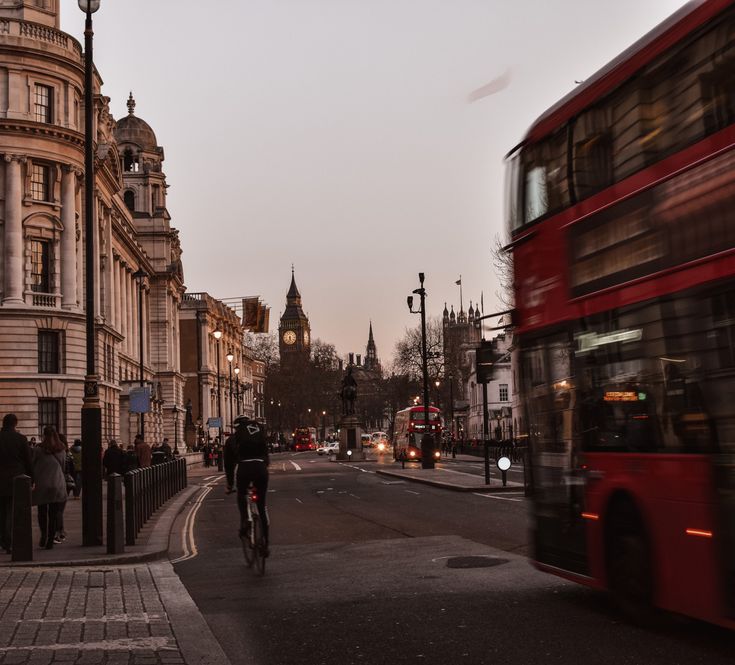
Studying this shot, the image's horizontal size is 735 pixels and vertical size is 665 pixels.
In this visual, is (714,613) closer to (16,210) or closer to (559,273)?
(559,273)

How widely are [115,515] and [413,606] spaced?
6051mm

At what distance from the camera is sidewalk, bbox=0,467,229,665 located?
783cm

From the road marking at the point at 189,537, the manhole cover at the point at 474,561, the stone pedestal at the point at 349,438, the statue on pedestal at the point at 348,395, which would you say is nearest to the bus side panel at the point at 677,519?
the manhole cover at the point at 474,561

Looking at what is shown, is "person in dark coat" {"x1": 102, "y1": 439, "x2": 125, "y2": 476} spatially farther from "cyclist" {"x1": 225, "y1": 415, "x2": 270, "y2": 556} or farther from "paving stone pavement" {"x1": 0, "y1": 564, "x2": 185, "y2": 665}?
"cyclist" {"x1": 225, "y1": 415, "x2": 270, "y2": 556}

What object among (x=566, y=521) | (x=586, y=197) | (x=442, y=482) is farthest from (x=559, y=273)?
(x=442, y=482)

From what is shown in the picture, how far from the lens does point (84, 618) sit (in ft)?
31.2

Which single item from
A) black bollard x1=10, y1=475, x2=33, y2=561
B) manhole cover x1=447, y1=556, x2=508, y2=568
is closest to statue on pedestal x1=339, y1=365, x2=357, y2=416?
black bollard x1=10, y1=475, x2=33, y2=561

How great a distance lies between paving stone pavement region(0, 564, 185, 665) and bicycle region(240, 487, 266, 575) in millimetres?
1176

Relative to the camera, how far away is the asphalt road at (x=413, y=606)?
7793mm

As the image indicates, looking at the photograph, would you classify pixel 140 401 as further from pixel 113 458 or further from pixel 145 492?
pixel 145 492

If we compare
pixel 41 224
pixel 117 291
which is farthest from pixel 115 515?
pixel 117 291

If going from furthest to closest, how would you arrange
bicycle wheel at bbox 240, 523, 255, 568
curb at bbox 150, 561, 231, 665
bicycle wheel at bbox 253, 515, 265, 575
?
bicycle wheel at bbox 240, 523, 255, 568 → bicycle wheel at bbox 253, 515, 265, 575 → curb at bbox 150, 561, 231, 665

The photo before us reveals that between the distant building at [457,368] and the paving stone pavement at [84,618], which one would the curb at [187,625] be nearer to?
the paving stone pavement at [84,618]

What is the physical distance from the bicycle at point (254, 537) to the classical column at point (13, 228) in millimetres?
43016
